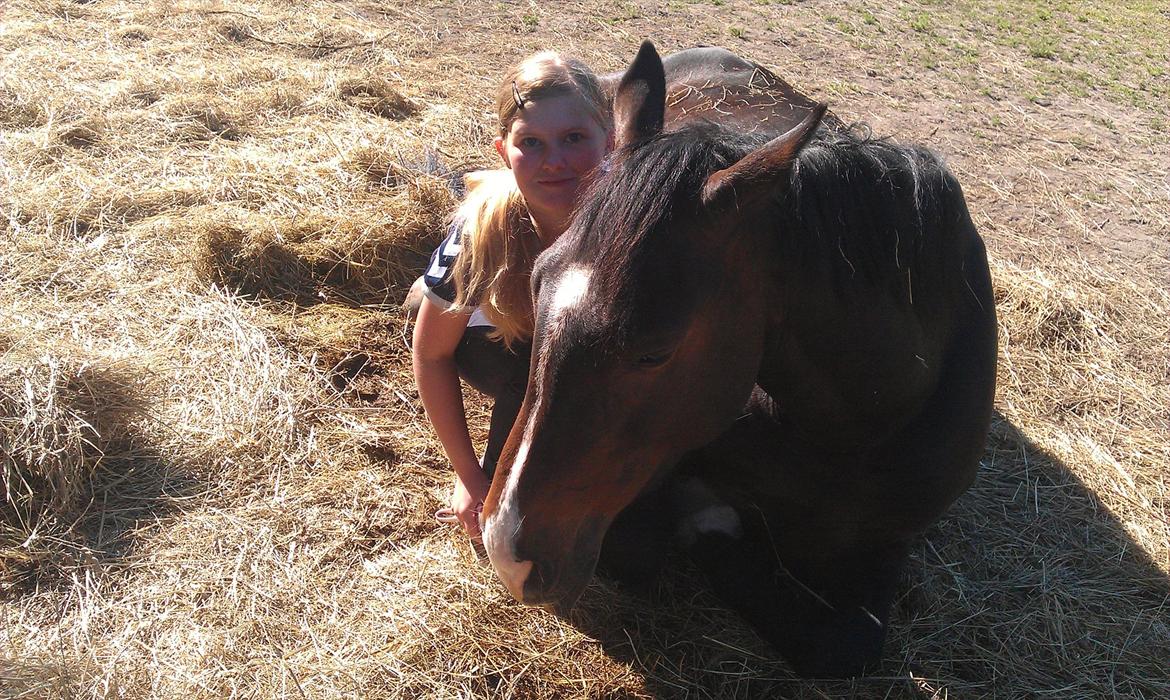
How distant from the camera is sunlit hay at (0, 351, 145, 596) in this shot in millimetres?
2570

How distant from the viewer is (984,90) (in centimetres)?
609

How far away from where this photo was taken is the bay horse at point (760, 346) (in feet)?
5.33

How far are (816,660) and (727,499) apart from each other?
54cm

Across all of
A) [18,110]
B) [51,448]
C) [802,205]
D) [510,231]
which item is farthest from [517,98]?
[18,110]

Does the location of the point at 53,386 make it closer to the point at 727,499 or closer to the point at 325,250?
the point at 325,250

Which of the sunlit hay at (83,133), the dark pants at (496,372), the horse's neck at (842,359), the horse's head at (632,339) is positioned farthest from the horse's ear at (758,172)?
the sunlit hay at (83,133)

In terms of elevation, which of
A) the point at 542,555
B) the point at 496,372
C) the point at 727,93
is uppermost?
the point at 727,93

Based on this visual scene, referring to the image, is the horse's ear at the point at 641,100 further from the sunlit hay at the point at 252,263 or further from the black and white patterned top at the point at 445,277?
the sunlit hay at the point at 252,263

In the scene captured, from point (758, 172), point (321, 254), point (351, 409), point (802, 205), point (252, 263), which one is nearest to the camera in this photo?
point (758, 172)

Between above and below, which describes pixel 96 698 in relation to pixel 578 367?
below

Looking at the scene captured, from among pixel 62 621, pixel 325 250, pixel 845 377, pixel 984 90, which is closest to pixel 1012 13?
pixel 984 90

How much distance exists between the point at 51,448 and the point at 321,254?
158 centimetres

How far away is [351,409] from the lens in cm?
332

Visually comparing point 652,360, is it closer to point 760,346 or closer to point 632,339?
point 632,339
